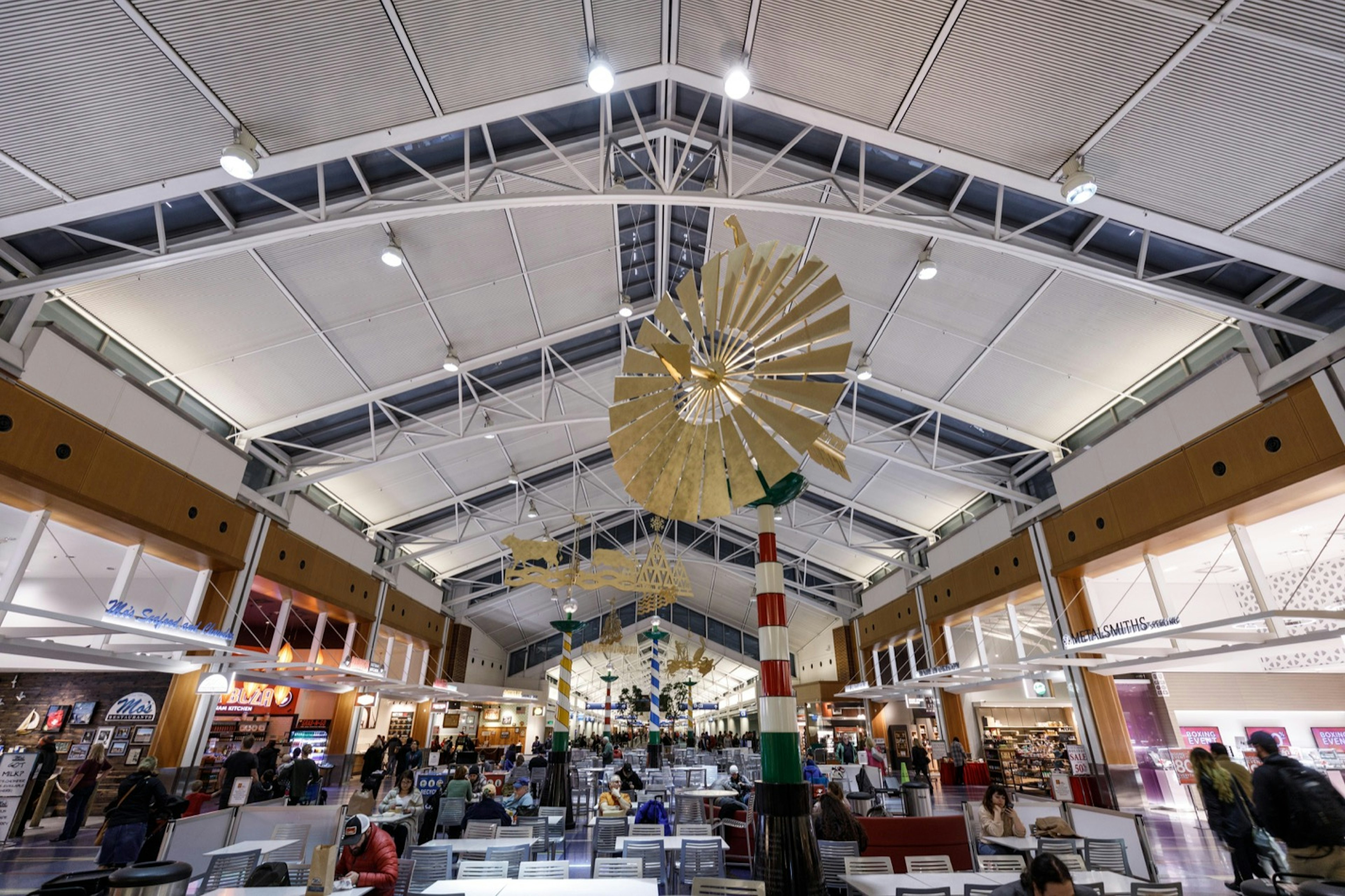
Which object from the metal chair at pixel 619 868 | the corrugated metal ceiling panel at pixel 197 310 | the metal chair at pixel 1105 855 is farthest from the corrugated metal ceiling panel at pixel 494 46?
the metal chair at pixel 1105 855

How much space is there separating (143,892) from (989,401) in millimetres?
14869

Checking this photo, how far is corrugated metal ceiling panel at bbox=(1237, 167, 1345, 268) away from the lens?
6.80 meters

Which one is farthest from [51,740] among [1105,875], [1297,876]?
[1297,876]

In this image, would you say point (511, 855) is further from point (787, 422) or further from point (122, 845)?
point (787, 422)

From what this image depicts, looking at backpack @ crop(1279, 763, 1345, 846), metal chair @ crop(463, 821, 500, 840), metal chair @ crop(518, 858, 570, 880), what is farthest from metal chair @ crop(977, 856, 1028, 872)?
metal chair @ crop(463, 821, 500, 840)

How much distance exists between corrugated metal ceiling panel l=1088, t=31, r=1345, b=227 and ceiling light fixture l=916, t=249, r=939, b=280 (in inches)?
111

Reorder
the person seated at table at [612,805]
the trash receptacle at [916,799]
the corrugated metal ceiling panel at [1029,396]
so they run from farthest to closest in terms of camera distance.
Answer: the corrugated metal ceiling panel at [1029,396] < the trash receptacle at [916,799] < the person seated at table at [612,805]

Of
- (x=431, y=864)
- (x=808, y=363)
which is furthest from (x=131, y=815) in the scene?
(x=808, y=363)

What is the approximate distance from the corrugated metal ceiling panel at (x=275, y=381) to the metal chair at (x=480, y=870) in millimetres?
9630

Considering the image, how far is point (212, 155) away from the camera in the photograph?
6.95 m

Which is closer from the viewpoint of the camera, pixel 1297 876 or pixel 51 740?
pixel 1297 876

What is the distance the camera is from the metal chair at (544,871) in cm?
554

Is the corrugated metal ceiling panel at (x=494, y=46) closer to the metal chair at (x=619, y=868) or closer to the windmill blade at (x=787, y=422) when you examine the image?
the windmill blade at (x=787, y=422)

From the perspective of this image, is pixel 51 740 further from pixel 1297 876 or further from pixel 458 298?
pixel 1297 876
